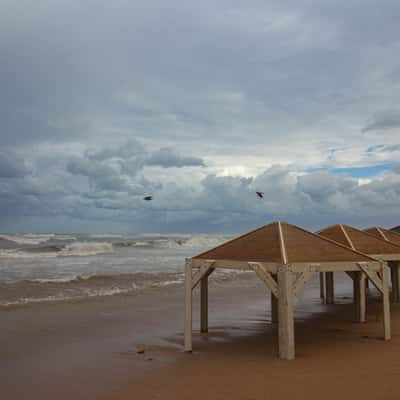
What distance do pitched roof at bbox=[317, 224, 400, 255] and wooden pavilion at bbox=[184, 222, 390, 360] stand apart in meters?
2.48

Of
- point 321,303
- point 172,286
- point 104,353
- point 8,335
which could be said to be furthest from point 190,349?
point 172,286

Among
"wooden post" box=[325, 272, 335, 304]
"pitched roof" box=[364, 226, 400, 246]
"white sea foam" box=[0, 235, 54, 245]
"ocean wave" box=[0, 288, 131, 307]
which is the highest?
"white sea foam" box=[0, 235, 54, 245]

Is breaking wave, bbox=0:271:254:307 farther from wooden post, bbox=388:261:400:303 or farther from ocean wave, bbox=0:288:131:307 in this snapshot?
wooden post, bbox=388:261:400:303

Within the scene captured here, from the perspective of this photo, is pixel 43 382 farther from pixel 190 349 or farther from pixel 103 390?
pixel 190 349

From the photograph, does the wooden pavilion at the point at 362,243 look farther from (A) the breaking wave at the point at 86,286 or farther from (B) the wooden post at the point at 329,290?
(A) the breaking wave at the point at 86,286

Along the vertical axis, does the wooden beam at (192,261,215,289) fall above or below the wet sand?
above

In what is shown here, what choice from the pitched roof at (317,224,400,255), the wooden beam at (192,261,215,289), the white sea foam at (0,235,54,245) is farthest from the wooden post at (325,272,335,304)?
the white sea foam at (0,235,54,245)

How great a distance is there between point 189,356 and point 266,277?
1859mm

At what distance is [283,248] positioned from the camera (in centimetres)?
689

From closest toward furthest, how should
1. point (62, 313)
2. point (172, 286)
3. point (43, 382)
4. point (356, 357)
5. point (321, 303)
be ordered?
1. point (43, 382)
2. point (356, 357)
3. point (62, 313)
4. point (321, 303)
5. point (172, 286)

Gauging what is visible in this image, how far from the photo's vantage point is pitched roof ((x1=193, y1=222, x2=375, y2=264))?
684cm

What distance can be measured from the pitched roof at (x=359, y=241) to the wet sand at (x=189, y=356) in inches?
57.4

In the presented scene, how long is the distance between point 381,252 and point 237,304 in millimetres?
4683

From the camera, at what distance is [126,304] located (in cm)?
1319
